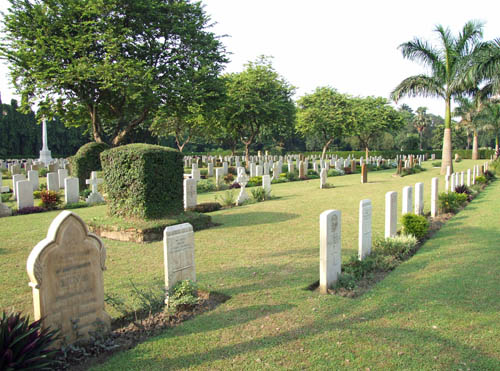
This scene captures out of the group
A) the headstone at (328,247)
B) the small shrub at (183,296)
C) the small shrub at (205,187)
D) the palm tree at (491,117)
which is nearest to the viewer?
the small shrub at (183,296)

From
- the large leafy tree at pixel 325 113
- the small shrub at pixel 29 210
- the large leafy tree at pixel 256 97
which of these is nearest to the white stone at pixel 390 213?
the small shrub at pixel 29 210

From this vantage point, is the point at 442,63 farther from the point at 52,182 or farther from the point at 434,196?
the point at 52,182

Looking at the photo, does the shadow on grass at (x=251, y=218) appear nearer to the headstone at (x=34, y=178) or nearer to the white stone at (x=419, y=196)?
the white stone at (x=419, y=196)

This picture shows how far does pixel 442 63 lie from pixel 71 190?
2171 cm

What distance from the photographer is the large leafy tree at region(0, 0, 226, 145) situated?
17.2m

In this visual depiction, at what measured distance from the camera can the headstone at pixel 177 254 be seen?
448cm

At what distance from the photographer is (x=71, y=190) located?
13508 millimetres

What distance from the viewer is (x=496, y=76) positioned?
19578 mm

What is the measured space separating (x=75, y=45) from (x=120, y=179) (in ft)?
39.7

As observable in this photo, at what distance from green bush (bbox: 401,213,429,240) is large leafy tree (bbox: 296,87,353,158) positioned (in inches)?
970

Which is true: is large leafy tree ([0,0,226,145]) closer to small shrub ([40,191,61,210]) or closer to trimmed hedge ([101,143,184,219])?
small shrub ([40,191,61,210])

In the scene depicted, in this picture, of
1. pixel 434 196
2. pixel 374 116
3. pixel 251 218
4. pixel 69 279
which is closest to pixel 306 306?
pixel 69 279

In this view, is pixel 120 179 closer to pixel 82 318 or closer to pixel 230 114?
pixel 82 318

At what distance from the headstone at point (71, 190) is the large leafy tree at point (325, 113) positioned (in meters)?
22.7
